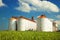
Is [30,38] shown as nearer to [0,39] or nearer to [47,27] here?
[0,39]

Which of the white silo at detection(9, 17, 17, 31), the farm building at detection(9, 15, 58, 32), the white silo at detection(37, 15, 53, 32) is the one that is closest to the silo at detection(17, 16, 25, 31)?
the farm building at detection(9, 15, 58, 32)

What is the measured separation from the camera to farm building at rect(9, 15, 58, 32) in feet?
110

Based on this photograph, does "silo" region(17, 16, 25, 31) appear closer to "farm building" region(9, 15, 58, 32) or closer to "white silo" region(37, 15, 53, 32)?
"farm building" region(9, 15, 58, 32)

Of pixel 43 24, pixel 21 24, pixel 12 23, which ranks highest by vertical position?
pixel 12 23

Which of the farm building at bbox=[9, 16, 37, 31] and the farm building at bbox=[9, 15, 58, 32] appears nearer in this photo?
the farm building at bbox=[9, 15, 58, 32]

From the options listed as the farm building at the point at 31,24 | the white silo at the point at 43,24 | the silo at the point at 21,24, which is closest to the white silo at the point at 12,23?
the farm building at the point at 31,24

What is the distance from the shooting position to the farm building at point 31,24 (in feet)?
110

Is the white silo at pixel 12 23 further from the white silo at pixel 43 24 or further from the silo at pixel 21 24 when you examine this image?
the white silo at pixel 43 24

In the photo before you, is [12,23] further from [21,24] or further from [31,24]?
[31,24]

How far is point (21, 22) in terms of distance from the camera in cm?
3681

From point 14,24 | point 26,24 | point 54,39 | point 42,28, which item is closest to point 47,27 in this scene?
point 42,28

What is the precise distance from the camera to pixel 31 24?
3975cm

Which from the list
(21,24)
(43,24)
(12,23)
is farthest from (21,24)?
(43,24)

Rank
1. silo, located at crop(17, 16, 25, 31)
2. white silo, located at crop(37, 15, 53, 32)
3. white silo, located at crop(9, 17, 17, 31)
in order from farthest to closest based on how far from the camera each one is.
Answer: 1. white silo, located at crop(9, 17, 17, 31)
2. silo, located at crop(17, 16, 25, 31)
3. white silo, located at crop(37, 15, 53, 32)
